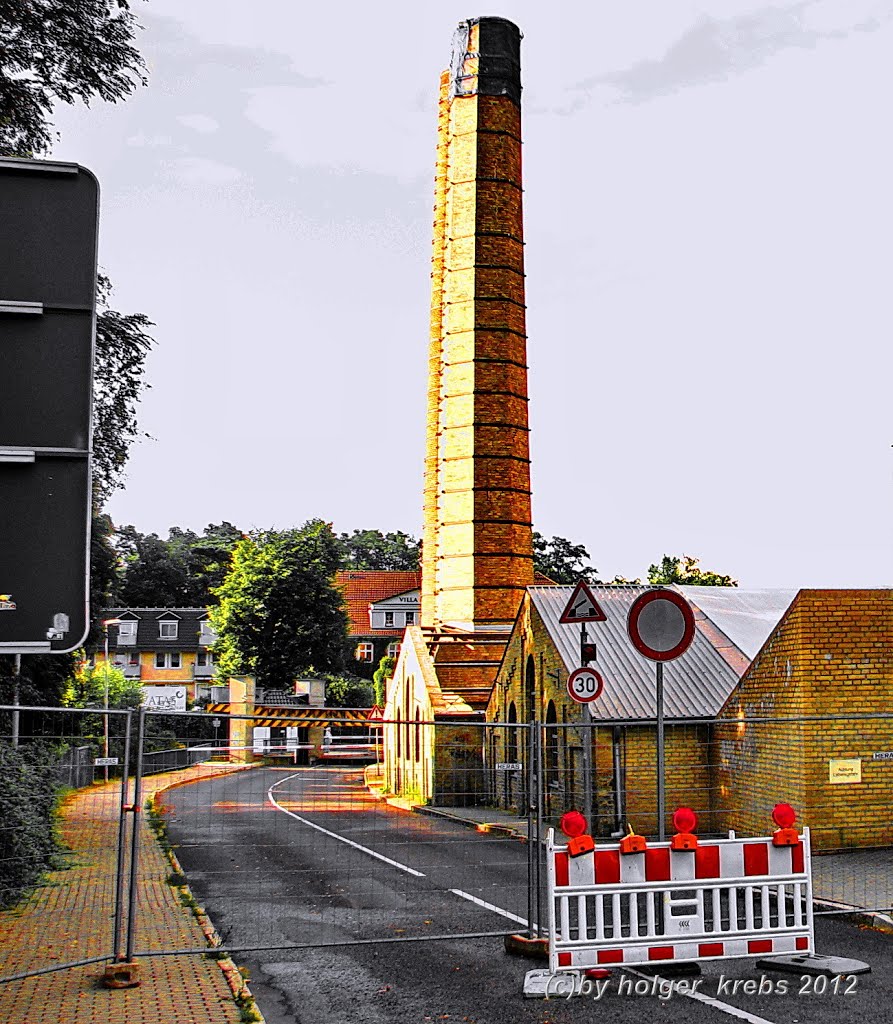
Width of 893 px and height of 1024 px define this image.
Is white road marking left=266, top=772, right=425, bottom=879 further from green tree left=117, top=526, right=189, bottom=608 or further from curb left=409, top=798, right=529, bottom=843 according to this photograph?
green tree left=117, top=526, right=189, bottom=608

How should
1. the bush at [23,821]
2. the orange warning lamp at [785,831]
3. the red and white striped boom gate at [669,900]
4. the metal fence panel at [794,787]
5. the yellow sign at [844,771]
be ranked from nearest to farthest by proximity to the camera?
the red and white striped boom gate at [669,900]
the orange warning lamp at [785,831]
the bush at [23,821]
the metal fence panel at [794,787]
the yellow sign at [844,771]

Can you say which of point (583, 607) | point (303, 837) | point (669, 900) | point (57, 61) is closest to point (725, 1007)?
point (669, 900)

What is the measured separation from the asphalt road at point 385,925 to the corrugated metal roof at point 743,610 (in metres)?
11.5

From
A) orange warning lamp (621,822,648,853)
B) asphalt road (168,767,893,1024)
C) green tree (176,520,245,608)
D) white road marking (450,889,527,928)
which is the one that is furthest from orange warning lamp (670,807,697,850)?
green tree (176,520,245,608)

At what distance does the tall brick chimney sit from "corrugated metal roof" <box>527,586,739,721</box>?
1071 cm

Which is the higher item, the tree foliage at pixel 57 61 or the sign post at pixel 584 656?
the tree foliage at pixel 57 61

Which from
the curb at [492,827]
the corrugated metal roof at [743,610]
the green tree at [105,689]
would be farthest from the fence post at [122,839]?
the green tree at [105,689]

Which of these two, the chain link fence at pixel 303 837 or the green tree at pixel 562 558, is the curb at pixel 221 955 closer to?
the chain link fence at pixel 303 837

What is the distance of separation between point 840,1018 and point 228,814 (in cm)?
561

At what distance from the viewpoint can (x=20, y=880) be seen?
1172cm

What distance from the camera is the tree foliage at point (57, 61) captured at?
54.4ft

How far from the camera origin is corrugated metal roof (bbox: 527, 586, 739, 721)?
21.6m

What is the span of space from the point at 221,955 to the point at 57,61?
1353 centimetres

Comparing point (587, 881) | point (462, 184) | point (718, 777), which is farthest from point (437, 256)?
point (587, 881)
